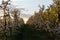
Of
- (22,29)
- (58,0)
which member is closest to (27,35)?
(22,29)

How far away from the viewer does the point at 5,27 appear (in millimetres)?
16125

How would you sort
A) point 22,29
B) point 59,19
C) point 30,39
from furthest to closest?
point 59,19, point 22,29, point 30,39

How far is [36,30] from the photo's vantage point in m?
30.0

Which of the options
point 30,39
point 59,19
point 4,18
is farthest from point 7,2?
point 59,19

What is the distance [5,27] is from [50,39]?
10.8 m

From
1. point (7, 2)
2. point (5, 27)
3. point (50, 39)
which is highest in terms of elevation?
point (7, 2)

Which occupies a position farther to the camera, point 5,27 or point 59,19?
point 59,19

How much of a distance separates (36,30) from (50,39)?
14.2 ft

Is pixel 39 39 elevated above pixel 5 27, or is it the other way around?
pixel 5 27

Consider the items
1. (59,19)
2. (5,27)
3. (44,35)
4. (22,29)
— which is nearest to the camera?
(5,27)

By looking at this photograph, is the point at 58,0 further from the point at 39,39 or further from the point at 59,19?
the point at 39,39

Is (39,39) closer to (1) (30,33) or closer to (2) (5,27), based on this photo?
(1) (30,33)

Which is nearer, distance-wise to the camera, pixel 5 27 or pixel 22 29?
pixel 5 27

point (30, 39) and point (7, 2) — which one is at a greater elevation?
A: point (7, 2)
